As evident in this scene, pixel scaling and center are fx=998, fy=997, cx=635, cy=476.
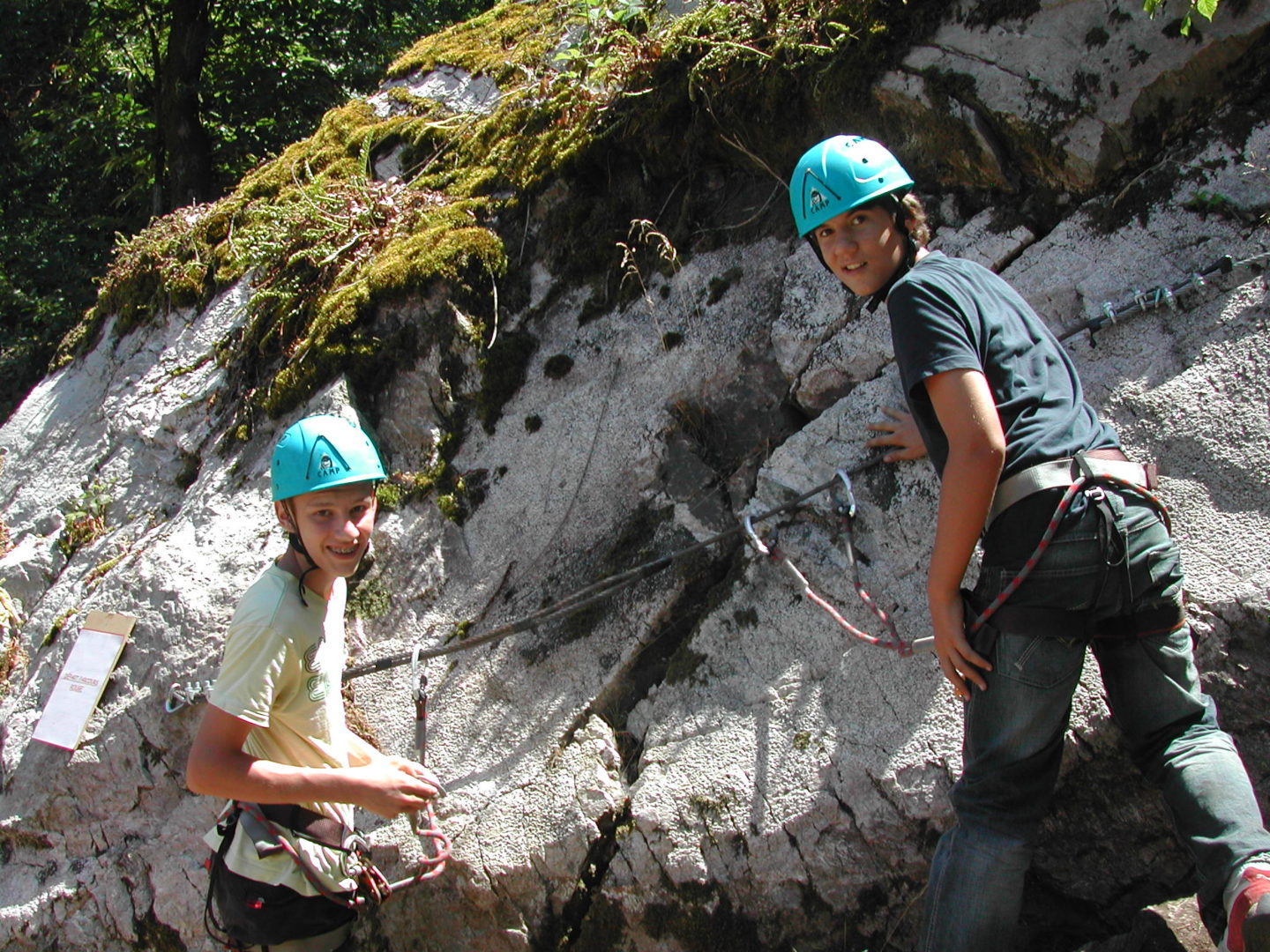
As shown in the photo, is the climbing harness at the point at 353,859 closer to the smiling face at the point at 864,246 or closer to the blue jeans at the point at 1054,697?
the blue jeans at the point at 1054,697

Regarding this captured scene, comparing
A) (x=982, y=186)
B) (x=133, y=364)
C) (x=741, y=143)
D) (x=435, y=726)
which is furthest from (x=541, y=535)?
(x=133, y=364)

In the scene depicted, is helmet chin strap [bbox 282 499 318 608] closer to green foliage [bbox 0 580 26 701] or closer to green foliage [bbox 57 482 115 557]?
green foliage [bbox 0 580 26 701]

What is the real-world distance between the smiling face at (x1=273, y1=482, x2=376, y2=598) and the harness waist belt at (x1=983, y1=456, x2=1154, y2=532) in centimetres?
184

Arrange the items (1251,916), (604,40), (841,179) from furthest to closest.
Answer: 1. (604,40)
2. (841,179)
3. (1251,916)

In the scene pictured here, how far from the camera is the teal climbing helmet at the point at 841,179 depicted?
9.02 feet

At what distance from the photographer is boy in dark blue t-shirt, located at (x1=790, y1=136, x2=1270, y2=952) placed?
2426mm

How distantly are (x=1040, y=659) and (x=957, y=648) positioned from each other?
0.20 m

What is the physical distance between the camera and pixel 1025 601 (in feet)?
8.18

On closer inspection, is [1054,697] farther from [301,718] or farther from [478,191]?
[478,191]

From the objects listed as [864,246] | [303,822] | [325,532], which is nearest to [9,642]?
[303,822]

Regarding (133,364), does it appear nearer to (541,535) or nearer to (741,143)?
(541,535)

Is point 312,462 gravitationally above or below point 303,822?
above

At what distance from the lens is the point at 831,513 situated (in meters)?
3.74

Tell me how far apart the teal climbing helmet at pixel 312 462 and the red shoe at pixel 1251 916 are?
2522 millimetres
